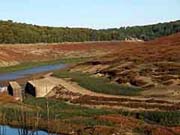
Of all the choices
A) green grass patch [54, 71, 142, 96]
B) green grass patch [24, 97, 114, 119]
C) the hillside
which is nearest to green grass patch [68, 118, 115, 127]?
green grass patch [24, 97, 114, 119]

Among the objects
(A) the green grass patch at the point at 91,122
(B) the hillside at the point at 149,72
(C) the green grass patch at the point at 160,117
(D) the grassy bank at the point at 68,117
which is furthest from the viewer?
(B) the hillside at the point at 149,72

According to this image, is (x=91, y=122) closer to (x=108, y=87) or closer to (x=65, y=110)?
(x=65, y=110)

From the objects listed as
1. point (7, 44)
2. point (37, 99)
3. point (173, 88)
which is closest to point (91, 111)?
point (37, 99)

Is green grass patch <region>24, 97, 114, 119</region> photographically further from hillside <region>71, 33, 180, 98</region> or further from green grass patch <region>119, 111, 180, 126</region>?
hillside <region>71, 33, 180, 98</region>

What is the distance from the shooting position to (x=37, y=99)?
2157 inches

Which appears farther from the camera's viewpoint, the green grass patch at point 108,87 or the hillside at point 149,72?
the green grass patch at point 108,87

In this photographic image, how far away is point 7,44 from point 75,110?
372 ft

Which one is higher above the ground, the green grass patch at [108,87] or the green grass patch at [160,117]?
the green grass patch at [160,117]

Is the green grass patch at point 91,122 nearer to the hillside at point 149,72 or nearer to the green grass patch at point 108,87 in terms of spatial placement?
the hillside at point 149,72

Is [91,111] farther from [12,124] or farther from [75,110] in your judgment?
[12,124]

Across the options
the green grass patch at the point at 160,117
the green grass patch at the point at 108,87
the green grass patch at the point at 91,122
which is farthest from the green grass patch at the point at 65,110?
the green grass patch at the point at 108,87

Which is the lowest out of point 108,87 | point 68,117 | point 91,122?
point 108,87

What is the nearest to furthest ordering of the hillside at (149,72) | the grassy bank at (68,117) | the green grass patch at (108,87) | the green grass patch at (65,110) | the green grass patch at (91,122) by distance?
the grassy bank at (68,117)
the green grass patch at (91,122)
the green grass patch at (65,110)
the hillside at (149,72)
the green grass patch at (108,87)

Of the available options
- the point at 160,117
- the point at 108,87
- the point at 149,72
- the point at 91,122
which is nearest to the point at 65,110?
the point at 91,122
